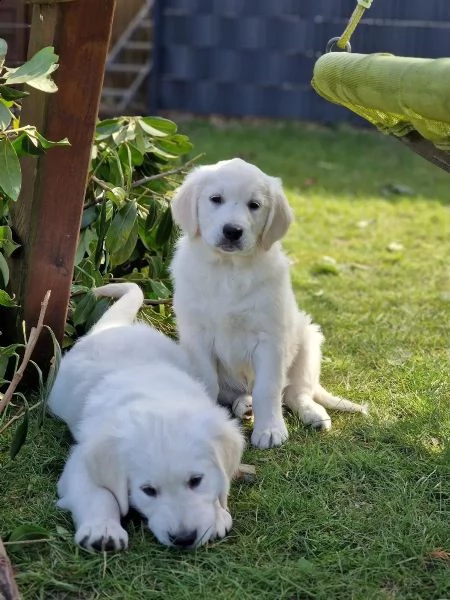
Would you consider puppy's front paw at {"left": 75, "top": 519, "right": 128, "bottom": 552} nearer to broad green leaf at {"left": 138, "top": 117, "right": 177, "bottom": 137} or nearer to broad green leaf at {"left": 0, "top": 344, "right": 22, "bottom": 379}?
broad green leaf at {"left": 0, "top": 344, "right": 22, "bottom": 379}

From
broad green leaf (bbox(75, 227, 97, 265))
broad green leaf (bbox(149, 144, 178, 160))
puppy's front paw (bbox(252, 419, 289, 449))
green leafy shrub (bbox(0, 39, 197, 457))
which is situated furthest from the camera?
broad green leaf (bbox(149, 144, 178, 160))

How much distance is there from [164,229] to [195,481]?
1819mm

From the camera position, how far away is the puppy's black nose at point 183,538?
2.53 m

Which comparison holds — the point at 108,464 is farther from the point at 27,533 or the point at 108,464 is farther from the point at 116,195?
the point at 116,195

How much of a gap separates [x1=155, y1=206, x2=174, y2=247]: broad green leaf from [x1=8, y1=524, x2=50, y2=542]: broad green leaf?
1861mm

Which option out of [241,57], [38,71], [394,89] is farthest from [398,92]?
[241,57]

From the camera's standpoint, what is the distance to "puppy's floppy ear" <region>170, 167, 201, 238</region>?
141 inches

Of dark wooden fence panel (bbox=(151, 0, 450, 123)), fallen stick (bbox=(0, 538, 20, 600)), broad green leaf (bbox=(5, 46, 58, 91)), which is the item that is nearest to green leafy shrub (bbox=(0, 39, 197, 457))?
broad green leaf (bbox=(5, 46, 58, 91))

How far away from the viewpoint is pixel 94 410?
2.96 m

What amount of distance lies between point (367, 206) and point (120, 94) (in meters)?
3.94

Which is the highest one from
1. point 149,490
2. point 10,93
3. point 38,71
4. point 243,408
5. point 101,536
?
point 38,71

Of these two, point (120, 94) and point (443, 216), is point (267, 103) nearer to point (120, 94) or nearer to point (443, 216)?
point (120, 94)

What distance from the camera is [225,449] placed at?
2.70 m

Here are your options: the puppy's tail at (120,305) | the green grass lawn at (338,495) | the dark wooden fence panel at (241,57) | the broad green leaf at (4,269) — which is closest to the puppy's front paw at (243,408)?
the green grass lawn at (338,495)
